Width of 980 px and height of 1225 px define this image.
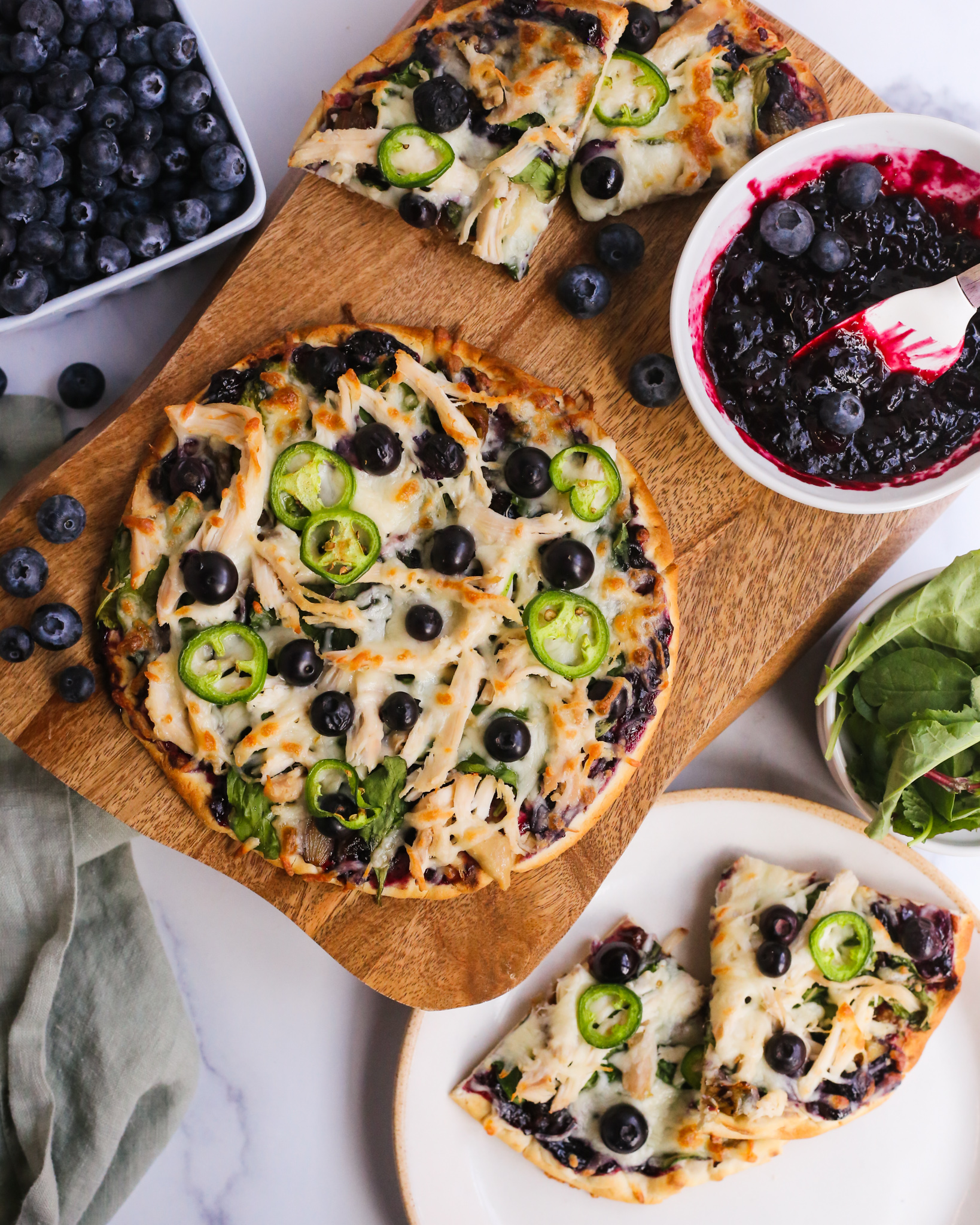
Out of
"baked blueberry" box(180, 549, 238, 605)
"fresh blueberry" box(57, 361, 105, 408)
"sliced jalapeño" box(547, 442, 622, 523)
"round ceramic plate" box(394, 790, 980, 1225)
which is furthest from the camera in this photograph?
"round ceramic plate" box(394, 790, 980, 1225)

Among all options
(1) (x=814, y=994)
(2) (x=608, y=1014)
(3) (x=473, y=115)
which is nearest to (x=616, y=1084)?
(2) (x=608, y=1014)

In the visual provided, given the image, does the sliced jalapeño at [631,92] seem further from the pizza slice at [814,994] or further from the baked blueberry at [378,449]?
the pizza slice at [814,994]

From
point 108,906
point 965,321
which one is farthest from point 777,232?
point 108,906

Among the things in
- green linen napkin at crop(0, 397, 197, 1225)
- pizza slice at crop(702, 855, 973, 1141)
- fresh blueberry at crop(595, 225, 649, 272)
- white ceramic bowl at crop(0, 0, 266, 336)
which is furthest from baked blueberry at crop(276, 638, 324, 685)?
pizza slice at crop(702, 855, 973, 1141)

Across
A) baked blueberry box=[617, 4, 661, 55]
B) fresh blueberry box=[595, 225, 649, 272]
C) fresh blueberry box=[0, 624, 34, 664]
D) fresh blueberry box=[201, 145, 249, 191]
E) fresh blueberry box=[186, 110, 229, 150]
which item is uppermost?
baked blueberry box=[617, 4, 661, 55]

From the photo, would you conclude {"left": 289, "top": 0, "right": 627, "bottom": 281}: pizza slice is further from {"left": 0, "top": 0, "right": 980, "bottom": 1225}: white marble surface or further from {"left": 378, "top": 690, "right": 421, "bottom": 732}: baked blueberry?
{"left": 378, "top": 690, "right": 421, "bottom": 732}: baked blueberry
